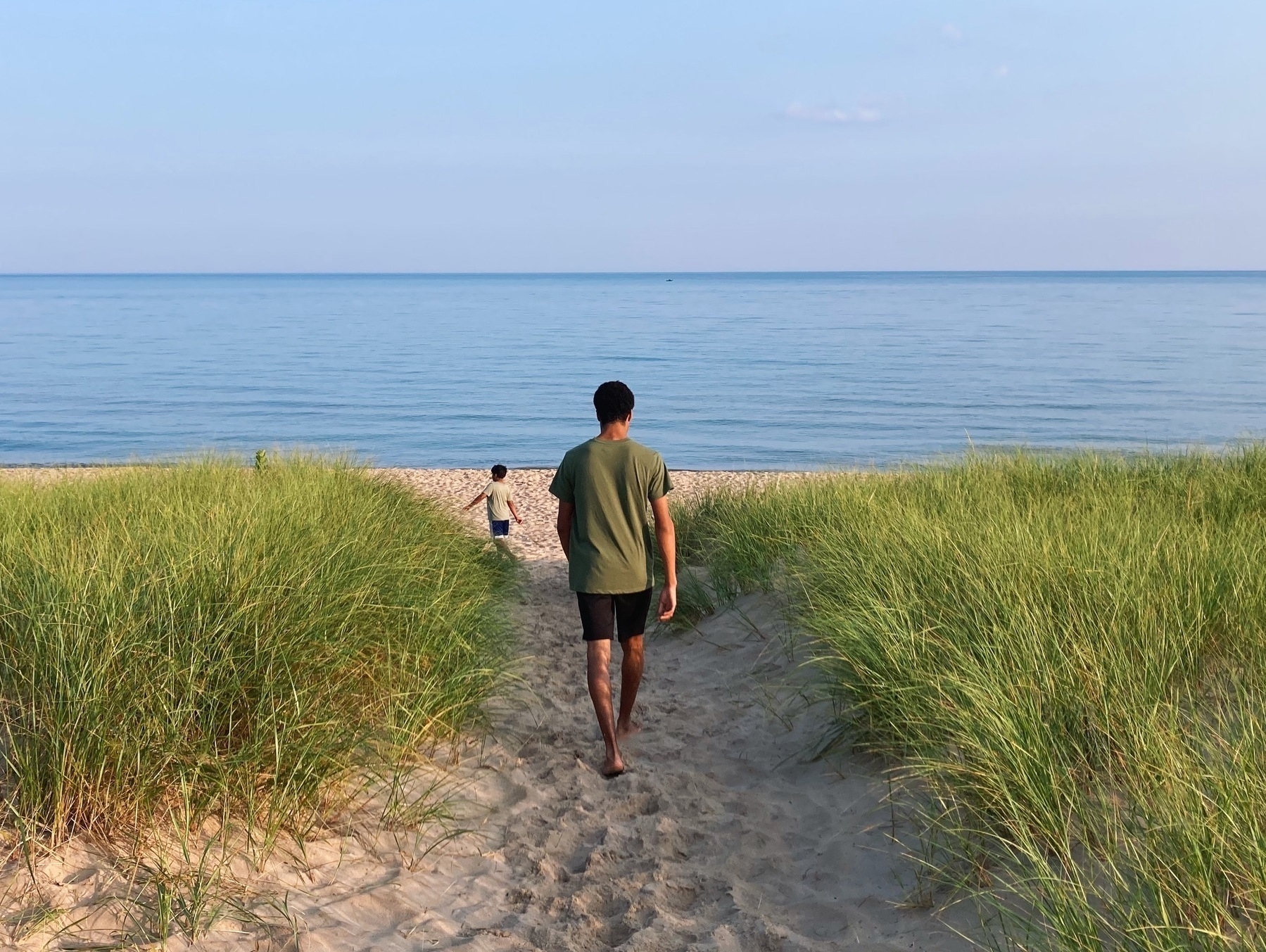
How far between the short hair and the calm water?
12935 millimetres

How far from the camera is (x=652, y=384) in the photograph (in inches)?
1594

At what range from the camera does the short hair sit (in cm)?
582

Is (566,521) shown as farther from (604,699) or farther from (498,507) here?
(498,507)

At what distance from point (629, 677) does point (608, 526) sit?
0.99 m

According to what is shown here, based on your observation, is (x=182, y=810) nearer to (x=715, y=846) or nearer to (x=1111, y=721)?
(x=715, y=846)

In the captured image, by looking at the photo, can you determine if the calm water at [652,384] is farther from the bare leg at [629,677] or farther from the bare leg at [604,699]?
the bare leg at [604,699]

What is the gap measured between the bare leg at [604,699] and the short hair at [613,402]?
1.26 m

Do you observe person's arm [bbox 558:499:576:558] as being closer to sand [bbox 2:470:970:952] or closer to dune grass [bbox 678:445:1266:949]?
sand [bbox 2:470:970:952]

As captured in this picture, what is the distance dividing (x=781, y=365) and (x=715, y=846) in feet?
139

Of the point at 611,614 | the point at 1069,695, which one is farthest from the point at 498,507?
the point at 1069,695

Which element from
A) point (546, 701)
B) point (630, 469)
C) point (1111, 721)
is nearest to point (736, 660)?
point (546, 701)

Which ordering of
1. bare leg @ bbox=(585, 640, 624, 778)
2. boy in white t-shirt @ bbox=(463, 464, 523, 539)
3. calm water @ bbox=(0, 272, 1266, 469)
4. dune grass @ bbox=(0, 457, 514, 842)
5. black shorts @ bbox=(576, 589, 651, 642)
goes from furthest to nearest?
1. calm water @ bbox=(0, 272, 1266, 469)
2. boy in white t-shirt @ bbox=(463, 464, 523, 539)
3. black shorts @ bbox=(576, 589, 651, 642)
4. bare leg @ bbox=(585, 640, 624, 778)
5. dune grass @ bbox=(0, 457, 514, 842)

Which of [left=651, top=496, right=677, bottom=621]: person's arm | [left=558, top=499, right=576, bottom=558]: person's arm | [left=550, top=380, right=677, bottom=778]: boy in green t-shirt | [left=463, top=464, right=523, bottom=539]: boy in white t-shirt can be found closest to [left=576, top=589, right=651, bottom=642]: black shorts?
[left=550, top=380, right=677, bottom=778]: boy in green t-shirt

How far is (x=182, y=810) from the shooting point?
13.7ft
